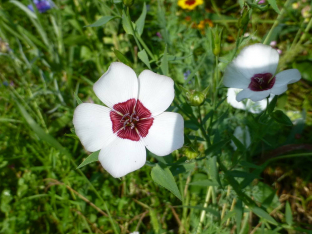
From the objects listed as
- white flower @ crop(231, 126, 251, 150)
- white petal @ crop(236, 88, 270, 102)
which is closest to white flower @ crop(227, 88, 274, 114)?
white flower @ crop(231, 126, 251, 150)

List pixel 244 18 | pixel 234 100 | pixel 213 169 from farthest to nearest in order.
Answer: pixel 234 100, pixel 213 169, pixel 244 18

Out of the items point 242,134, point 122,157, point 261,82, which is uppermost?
point 261,82

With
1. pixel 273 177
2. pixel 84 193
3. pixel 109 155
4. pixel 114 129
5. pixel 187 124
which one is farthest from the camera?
pixel 273 177

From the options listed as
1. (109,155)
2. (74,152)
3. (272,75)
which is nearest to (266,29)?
(272,75)

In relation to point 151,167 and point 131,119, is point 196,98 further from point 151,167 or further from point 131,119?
point 151,167

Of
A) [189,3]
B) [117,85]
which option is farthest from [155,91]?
[189,3]

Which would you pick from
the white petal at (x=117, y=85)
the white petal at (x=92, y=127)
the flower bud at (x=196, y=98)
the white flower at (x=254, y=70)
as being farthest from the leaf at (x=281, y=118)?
the white petal at (x=92, y=127)

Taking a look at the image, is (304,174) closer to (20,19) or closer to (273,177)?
(273,177)
